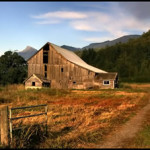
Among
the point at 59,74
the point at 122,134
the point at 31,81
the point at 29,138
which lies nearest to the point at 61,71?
the point at 59,74

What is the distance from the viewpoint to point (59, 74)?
139 ft

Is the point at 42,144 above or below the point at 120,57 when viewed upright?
below

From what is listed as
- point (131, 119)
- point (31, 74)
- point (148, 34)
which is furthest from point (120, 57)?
point (131, 119)

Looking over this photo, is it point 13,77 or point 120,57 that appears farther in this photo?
point 120,57

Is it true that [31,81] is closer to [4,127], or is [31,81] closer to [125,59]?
[4,127]

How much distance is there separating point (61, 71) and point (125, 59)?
86202mm

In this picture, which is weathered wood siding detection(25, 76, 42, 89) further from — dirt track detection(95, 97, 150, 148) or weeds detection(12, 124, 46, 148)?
A: weeds detection(12, 124, 46, 148)

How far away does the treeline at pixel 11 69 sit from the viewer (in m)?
56.2

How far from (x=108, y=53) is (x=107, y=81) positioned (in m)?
92.5

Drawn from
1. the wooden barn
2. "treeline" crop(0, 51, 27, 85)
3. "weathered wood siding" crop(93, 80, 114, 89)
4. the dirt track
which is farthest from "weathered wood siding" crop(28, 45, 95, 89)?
the dirt track

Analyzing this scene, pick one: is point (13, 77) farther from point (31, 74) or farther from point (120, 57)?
point (120, 57)

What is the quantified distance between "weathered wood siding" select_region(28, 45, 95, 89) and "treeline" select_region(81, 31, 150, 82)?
197 feet

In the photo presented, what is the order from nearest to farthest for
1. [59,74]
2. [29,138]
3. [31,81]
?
[29,138]
[31,81]
[59,74]

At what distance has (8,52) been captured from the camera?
196 ft
